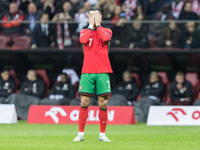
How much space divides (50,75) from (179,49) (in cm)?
549

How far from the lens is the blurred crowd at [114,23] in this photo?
16750 millimetres

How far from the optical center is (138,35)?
55.2ft

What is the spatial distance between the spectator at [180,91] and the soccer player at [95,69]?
8.12m

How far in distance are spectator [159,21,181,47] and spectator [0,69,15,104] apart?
552 cm

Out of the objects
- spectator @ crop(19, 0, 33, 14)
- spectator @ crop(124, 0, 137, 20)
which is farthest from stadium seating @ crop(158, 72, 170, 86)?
spectator @ crop(19, 0, 33, 14)

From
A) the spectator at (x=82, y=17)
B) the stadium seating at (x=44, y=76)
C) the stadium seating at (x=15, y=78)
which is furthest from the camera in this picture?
the stadium seating at (x=44, y=76)

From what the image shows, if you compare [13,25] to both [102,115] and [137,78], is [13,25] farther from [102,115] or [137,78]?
[102,115]

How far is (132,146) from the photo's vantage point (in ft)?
26.8

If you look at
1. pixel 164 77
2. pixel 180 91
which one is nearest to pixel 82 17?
pixel 164 77

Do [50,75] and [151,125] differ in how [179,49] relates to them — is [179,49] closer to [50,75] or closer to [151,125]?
[151,125]

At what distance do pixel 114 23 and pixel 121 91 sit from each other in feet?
7.93

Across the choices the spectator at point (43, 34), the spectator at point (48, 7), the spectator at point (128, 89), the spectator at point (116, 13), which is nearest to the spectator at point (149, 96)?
the spectator at point (128, 89)

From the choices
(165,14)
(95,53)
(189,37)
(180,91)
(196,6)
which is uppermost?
(196,6)

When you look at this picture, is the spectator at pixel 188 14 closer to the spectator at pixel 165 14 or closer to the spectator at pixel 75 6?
the spectator at pixel 165 14
